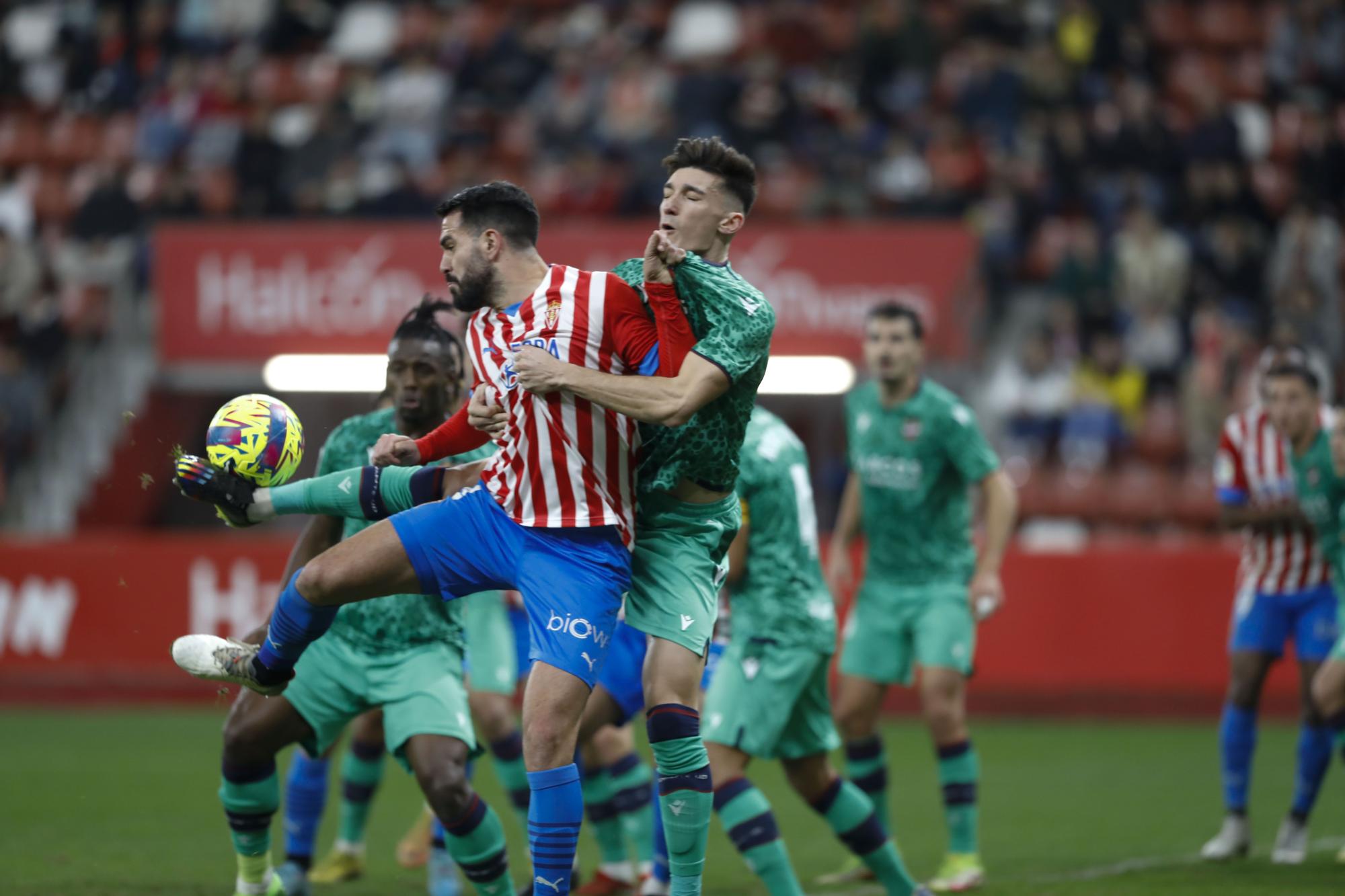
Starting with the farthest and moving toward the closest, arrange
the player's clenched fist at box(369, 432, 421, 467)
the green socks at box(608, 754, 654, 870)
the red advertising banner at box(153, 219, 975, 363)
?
the red advertising banner at box(153, 219, 975, 363) < the green socks at box(608, 754, 654, 870) < the player's clenched fist at box(369, 432, 421, 467)

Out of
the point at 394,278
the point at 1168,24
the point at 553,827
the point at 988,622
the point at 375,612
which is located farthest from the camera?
the point at 1168,24

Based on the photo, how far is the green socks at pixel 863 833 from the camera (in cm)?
679

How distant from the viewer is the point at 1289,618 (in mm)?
8992

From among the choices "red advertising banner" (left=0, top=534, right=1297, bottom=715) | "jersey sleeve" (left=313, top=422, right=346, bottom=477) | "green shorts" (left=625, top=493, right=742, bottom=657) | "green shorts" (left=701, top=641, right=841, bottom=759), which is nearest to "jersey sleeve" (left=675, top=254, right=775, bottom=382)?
"green shorts" (left=625, top=493, right=742, bottom=657)

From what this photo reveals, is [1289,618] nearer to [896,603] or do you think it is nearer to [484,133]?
[896,603]

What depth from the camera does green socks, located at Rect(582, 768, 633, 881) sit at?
7797mm

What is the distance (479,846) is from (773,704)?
1.30 m

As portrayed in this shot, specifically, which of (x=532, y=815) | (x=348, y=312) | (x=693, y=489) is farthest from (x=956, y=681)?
(x=348, y=312)

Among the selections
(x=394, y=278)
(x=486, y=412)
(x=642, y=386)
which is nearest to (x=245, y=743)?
(x=486, y=412)

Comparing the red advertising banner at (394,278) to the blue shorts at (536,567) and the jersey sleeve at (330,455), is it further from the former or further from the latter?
the blue shorts at (536,567)

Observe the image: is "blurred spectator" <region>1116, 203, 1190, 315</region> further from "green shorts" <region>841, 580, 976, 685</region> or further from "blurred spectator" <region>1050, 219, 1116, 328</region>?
"green shorts" <region>841, 580, 976, 685</region>

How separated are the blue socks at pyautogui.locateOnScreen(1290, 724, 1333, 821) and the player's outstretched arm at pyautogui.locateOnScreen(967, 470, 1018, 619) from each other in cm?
170

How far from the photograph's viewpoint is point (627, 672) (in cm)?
768

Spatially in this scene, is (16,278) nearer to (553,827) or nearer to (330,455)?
(330,455)
